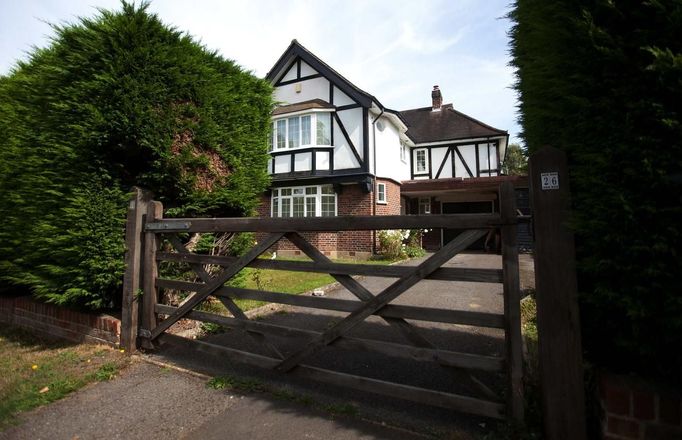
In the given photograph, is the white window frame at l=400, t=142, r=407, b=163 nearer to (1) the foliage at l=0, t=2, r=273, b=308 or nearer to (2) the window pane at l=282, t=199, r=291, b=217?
(2) the window pane at l=282, t=199, r=291, b=217

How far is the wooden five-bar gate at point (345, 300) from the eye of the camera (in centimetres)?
217

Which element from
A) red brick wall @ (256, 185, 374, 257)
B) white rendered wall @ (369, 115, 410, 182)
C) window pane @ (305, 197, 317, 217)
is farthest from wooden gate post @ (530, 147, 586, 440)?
window pane @ (305, 197, 317, 217)

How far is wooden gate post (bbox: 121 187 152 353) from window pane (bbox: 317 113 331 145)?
10.7 meters

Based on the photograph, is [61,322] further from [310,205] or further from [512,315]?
[310,205]

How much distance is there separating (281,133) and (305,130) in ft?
3.78

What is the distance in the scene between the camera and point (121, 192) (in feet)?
12.5

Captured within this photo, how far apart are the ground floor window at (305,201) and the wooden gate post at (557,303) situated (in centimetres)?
1156

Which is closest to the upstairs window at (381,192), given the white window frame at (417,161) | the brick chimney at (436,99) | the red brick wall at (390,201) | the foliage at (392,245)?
the red brick wall at (390,201)

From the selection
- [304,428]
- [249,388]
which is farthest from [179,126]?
[304,428]

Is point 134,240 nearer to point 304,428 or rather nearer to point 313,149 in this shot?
point 304,428

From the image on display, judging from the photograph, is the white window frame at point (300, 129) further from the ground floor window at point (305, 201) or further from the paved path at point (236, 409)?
the paved path at point (236, 409)

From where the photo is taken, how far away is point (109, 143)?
12.1 ft

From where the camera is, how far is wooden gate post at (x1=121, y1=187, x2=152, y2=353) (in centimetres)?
Result: 367

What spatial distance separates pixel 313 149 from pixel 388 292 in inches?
465
